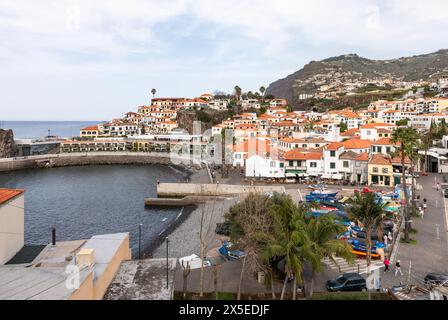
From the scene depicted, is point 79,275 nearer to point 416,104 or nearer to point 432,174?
point 432,174

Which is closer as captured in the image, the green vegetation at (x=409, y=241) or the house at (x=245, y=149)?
the green vegetation at (x=409, y=241)

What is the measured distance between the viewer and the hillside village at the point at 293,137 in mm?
48250

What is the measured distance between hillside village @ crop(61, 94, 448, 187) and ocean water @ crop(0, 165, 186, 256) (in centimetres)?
1694

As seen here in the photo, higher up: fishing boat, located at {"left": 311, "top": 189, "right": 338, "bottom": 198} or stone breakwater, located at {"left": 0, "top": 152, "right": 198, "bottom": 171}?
stone breakwater, located at {"left": 0, "top": 152, "right": 198, "bottom": 171}

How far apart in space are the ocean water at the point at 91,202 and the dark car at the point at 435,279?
20736mm

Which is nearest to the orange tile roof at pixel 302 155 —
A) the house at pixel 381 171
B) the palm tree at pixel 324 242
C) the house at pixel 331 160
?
the house at pixel 331 160

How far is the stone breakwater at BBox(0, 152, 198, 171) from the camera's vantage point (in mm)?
82688

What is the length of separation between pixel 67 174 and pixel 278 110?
223ft

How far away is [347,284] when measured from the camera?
1641cm

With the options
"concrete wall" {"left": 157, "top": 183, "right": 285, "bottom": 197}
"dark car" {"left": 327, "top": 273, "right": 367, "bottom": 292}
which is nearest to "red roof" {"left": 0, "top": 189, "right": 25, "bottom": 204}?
"dark car" {"left": 327, "top": 273, "right": 367, "bottom": 292}

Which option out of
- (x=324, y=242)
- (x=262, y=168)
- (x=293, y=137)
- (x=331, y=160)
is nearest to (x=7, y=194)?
(x=324, y=242)

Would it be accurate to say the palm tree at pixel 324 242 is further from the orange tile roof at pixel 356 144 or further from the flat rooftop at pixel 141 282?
the orange tile roof at pixel 356 144

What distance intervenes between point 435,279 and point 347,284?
4.60 m

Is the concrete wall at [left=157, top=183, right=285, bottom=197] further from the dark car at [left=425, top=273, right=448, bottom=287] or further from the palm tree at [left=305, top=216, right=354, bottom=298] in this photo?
the palm tree at [left=305, top=216, right=354, bottom=298]
